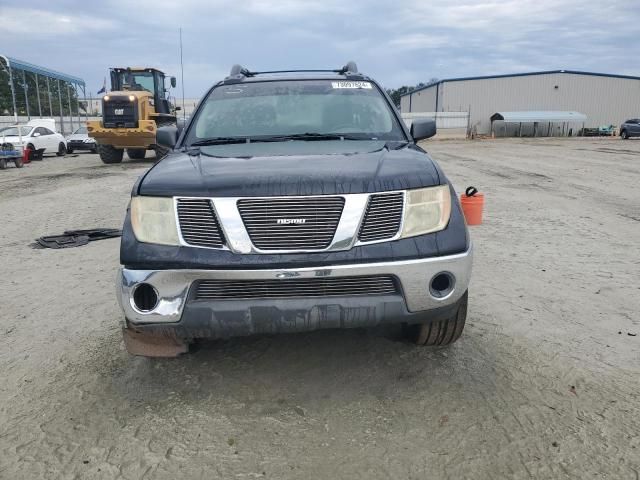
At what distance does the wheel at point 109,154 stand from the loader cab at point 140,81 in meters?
1.99

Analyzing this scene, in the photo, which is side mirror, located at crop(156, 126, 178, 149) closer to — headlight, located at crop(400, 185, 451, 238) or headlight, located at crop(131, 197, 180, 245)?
headlight, located at crop(131, 197, 180, 245)

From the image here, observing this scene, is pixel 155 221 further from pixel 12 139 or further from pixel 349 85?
pixel 12 139

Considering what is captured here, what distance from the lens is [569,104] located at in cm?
5059

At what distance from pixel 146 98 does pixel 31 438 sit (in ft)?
53.1

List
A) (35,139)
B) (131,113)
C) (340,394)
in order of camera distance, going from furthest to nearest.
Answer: (35,139) → (131,113) → (340,394)

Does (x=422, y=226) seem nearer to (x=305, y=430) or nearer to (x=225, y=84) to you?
(x=305, y=430)

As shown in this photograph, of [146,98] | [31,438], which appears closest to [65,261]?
[31,438]

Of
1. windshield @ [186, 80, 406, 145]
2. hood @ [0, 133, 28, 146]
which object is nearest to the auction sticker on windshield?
windshield @ [186, 80, 406, 145]

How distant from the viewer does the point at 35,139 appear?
21438 millimetres

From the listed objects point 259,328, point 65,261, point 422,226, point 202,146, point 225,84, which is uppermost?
point 225,84

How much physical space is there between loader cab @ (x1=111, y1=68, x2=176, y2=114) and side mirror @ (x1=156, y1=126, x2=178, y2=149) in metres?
15.1

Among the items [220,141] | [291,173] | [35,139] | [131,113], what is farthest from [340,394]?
[35,139]

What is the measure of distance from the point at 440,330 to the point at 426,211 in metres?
0.78

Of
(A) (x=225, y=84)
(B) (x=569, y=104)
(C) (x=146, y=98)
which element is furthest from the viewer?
(B) (x=569, y=104)
